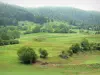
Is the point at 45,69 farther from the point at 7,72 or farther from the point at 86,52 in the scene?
the point at 86,52

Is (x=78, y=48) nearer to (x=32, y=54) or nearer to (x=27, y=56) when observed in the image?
(x=32, y=54)

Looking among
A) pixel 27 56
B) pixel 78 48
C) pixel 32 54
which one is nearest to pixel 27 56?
pixel 27 56

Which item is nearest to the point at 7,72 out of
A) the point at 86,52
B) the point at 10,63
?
the point at 10,63

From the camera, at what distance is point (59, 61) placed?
3130 inches

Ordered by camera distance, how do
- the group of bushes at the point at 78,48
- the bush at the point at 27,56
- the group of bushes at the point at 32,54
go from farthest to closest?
the group of bushes at the point at 78,48 < the group of bushes at the point at 32,54 < the bush at the point at 27,56

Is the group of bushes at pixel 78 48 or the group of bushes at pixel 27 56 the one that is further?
the group of bushes at pixel 78 48

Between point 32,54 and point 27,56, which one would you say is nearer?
point 27,56

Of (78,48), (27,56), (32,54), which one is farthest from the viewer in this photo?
(78,48)

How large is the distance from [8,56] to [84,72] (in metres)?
26.7

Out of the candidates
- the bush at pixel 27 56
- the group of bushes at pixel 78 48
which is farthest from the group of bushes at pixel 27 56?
the group of bushes at pixel 78 48

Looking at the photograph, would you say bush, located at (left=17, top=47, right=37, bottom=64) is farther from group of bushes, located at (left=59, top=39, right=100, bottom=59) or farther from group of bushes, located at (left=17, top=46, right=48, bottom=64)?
group of bushes, located at (left=59, top=39, right=100, bottom=59)

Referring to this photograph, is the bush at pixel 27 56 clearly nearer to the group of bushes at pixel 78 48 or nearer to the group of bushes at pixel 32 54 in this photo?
the group of bushes at pixel 32 54

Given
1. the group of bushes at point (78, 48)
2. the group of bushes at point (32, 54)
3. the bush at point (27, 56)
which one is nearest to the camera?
the bush at point (27, 56)

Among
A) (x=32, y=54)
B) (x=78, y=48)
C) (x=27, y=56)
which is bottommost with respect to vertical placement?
(x=78, y=48)
